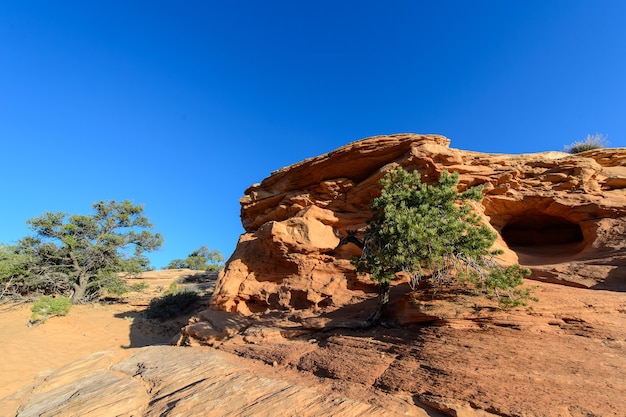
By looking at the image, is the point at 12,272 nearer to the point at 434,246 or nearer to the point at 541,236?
the point at 434,246

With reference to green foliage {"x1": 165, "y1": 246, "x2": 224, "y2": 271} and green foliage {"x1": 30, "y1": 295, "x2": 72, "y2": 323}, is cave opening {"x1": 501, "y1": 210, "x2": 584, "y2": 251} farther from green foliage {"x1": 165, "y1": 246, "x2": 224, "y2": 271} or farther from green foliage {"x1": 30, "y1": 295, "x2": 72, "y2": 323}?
green foliage {"x1": 165, "y1": 246, "x2": 224, "y2": 271}

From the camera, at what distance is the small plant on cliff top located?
7.38 m

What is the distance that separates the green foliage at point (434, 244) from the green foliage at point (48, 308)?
57.6 feet

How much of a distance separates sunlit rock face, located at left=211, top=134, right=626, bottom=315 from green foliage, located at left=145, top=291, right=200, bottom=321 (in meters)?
8.20

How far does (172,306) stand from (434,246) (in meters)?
18.5

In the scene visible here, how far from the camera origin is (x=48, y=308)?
16.8 metres

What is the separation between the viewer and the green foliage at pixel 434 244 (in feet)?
24.3

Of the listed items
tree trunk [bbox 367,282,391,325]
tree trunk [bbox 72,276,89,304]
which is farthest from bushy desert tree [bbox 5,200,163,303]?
tree trunk [bbox 367,282,391,325]

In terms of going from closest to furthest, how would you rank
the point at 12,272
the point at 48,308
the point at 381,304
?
the point at 381,304, the point at 48,308, the point at 12,272

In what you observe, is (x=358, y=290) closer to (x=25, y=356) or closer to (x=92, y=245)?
(x=25, y=356)

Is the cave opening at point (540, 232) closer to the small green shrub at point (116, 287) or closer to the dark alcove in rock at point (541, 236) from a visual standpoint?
the dark alcove in rock at point (541, 236)

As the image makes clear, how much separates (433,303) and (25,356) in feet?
52.1

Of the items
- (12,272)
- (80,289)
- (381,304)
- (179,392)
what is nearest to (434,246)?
(381,304)

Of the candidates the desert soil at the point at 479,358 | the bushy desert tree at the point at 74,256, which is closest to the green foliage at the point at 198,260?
the bushy desert tree at the point at 74,256
